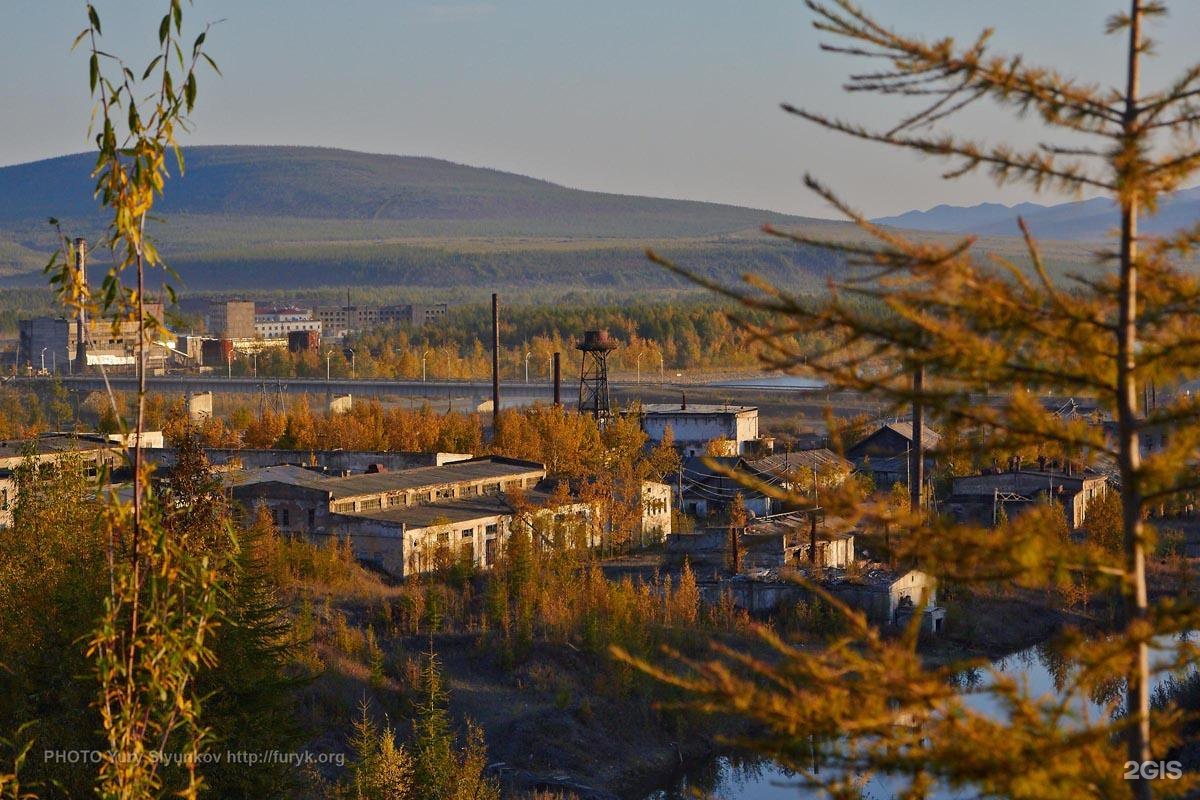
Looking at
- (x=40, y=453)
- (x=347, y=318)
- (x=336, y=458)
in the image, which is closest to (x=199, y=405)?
(x=336, y=458)

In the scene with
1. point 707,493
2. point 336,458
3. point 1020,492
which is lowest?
A: point 707,493

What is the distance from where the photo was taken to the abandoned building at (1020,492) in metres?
35.0

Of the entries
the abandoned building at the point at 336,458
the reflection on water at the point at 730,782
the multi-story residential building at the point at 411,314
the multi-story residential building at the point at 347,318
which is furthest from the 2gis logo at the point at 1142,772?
the multi-story residential building at the point at 347,318

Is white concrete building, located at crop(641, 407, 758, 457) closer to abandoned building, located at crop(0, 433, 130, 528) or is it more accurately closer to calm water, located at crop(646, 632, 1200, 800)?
abandoned building, located at crop(0, 433, 130, 528)

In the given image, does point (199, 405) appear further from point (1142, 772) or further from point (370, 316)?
point (370, 316)

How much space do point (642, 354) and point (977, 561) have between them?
87316 millimetres

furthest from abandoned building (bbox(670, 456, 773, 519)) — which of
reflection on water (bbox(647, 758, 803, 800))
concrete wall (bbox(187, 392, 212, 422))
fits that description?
concrete wall (bbox(187, 392, 212, 422))

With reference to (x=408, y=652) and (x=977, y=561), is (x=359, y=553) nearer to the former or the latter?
(x=408, y=652)

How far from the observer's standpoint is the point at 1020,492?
36.3 metres

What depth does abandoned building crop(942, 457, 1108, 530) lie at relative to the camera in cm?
3500

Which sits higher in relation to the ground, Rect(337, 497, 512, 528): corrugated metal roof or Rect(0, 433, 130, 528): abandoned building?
Rect(0, 433, 130, 528): abandoned building

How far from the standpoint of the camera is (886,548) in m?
5.07

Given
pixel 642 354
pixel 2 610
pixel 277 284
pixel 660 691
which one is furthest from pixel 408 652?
pixel 277 284

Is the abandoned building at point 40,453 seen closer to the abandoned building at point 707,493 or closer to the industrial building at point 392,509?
the industrial building at point 392,509
